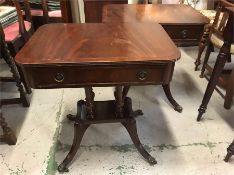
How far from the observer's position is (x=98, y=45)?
3.72 feet

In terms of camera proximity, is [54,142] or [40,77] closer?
[40,77]

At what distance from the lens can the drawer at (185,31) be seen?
4.96 feet

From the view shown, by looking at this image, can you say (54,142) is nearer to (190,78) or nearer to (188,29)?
(188,29)

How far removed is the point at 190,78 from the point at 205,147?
0.92 m

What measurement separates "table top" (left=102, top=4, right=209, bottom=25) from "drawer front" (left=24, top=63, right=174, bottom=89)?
1.93 ft

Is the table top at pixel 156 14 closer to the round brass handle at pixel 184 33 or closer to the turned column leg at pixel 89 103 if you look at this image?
the round brass handle at pixel 184 33

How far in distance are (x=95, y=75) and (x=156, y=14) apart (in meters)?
0.91

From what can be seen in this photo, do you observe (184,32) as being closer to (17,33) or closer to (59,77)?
(59,77)

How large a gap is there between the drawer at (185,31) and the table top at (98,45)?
188 mm

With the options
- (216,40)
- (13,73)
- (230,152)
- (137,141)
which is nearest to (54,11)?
(13,73)

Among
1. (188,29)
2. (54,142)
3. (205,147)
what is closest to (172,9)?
(188,29)

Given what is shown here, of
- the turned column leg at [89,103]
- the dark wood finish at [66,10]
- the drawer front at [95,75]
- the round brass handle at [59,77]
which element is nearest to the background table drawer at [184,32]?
the drawer front at [95,75]

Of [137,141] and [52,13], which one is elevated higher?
[52,13]

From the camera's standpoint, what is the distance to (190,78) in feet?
7.60
